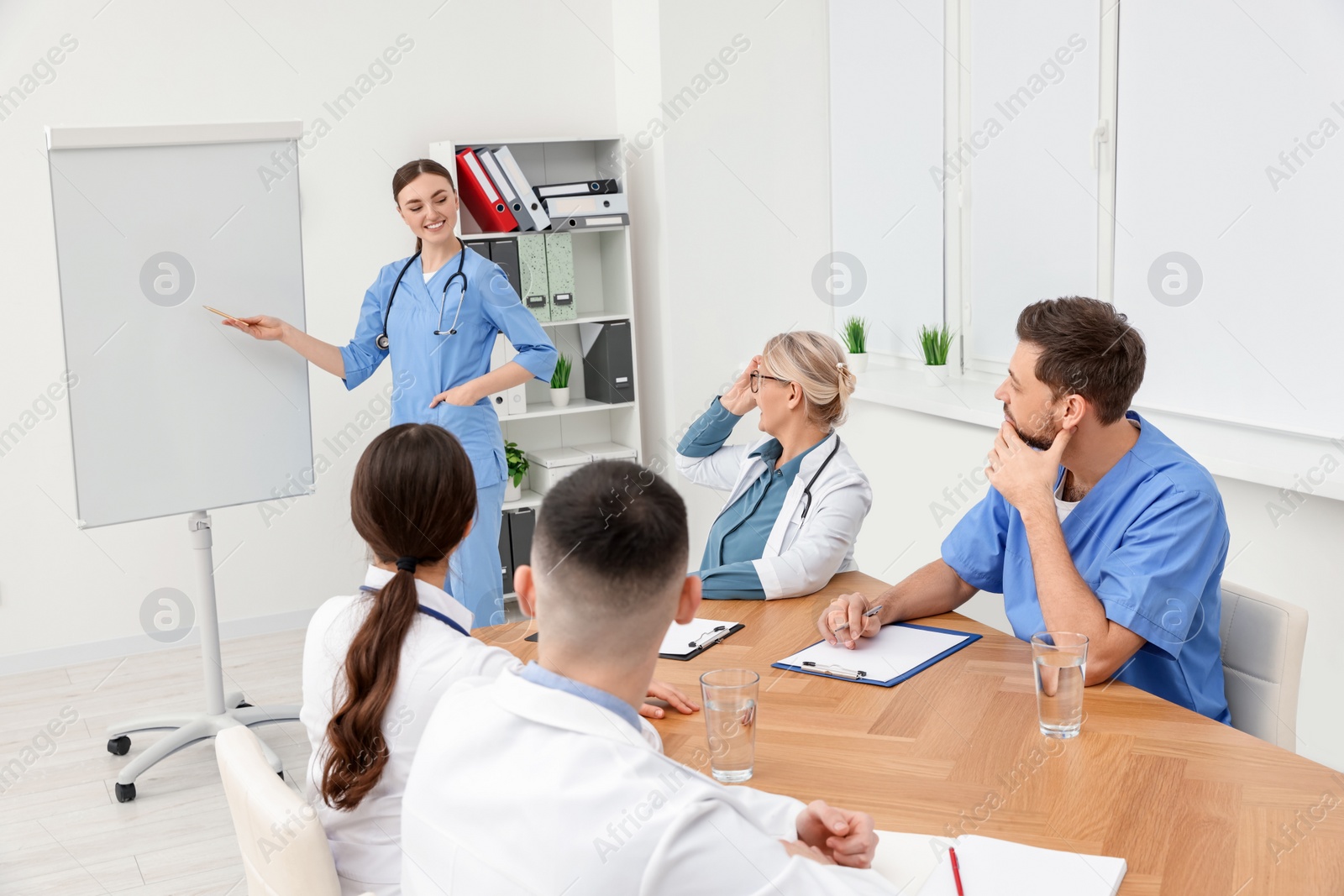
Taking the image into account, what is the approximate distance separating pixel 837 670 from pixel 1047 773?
41 centimetres

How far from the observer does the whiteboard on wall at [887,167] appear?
158 inches

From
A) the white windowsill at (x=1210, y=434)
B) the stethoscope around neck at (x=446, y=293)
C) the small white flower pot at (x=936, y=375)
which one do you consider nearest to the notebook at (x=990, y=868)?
the white windowsill at (x=1210, y=434)

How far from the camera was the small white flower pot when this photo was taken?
12.9 feet

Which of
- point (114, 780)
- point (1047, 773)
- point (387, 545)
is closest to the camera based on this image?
point (1047, 773)

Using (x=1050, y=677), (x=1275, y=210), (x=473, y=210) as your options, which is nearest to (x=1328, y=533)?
(x=1275, y=210)

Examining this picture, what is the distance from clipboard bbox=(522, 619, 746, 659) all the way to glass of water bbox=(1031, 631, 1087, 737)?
0.58 meters

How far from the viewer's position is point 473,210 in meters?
4.28

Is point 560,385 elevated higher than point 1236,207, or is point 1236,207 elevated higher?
point 1236,207

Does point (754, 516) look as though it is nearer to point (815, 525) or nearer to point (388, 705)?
point (815, 525)

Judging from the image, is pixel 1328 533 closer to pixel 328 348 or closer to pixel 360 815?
pixel 360 815

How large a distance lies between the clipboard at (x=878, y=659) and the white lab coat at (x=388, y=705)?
52 centimetres

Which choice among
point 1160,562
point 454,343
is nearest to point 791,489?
point 1160,562

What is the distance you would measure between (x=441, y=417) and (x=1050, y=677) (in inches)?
83.4

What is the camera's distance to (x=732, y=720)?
1.39 m
